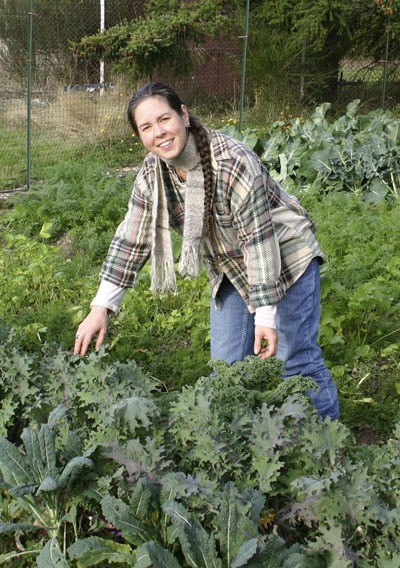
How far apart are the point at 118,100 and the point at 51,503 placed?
10302mm

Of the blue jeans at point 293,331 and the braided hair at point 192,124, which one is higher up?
the braided hair at point 192,124

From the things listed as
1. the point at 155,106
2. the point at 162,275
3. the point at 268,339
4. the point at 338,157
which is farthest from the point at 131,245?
→ the point at 338,157

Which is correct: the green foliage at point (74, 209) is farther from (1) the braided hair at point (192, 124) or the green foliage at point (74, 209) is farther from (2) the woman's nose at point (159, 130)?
(2) the woman's nose at point (159, 130)

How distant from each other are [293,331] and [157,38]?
32.2 feet

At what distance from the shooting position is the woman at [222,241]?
3205 mm

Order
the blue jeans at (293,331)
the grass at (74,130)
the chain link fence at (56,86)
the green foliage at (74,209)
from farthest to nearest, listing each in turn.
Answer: the chain link fence at (56,86)
the grass at (74,130)
the green foliage at (74,209)
the blue jeans at (293,331)

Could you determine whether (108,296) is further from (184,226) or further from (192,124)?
(192,124)

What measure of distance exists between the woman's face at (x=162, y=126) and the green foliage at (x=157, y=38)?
30.5ft

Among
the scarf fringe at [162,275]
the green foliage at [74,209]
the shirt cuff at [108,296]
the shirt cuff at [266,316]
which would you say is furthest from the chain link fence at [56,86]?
the shirt cuff at [266,316]

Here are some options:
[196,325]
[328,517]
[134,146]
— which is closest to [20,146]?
[134,146]

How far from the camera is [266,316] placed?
3.20 m

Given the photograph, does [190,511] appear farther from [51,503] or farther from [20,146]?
[20,146]

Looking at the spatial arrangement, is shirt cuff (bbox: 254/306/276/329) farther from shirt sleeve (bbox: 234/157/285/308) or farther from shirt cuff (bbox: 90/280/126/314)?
shirt cuff (bbox: 90/280/126/314)

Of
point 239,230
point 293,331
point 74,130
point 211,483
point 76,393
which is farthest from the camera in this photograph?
point 74,130
